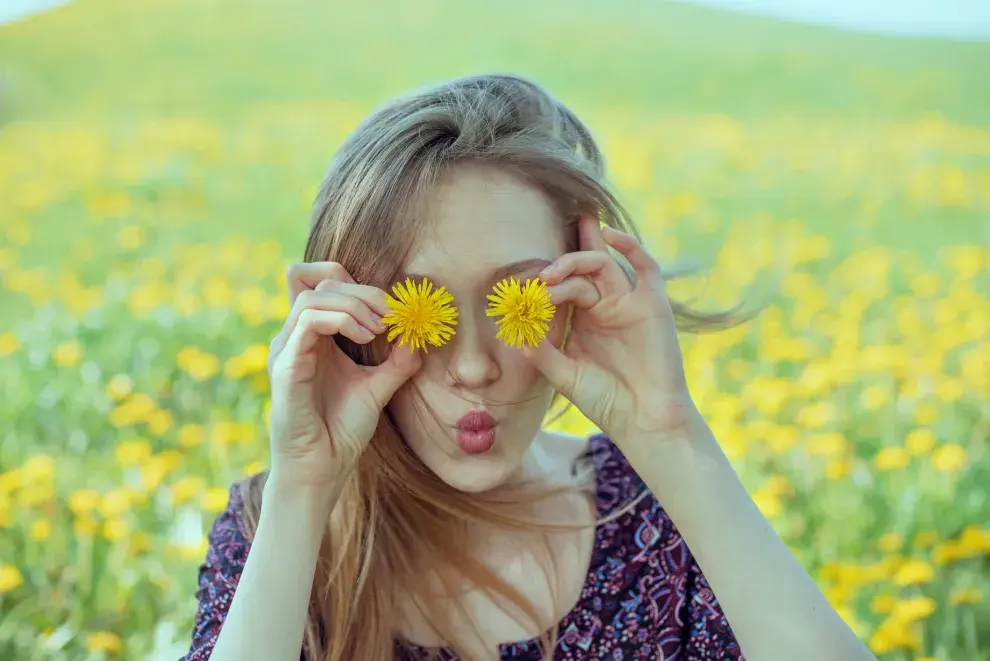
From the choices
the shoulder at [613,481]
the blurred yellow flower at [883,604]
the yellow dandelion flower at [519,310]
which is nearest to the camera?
the yellow dandelion flower at [519,310]

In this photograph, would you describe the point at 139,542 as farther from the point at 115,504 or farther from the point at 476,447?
the point at 476,447

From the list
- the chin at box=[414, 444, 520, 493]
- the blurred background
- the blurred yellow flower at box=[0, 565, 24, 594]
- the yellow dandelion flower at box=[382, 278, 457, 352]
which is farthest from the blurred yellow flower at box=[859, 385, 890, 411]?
the blurred yellow flower at box=[0, 565, 24, 594]

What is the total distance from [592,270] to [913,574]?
1.01 meters

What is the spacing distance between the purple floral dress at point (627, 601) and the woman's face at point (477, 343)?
284 mm

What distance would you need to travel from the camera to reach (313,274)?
118 cm

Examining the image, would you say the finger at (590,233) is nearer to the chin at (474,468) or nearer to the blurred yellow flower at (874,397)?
the chin at (474,468)

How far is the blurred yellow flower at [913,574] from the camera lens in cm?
184

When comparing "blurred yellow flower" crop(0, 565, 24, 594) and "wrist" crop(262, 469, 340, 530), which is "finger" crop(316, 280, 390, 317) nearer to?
"wrist" crop(262, 469, 340, 530)

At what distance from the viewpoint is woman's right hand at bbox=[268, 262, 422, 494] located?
113 cm

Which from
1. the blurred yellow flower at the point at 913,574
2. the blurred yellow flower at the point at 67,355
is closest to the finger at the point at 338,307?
the blurred yellow flower at the point at 913,574

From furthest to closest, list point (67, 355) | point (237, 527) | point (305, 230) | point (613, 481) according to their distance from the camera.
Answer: point (305, 230) < point (67, 355) < point (613, 481) < point (237, 527)

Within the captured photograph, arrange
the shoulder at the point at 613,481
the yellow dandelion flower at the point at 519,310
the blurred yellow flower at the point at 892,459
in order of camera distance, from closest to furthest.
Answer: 1. the yellow dandelion flower at the point at 519,310
2. the shoulder at the point at 613,481
3. the blurred yellow flower at the point at 892,459

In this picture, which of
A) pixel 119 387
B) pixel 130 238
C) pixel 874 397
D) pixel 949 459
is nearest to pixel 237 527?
pixel 119 387

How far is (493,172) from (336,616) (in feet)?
1.95
